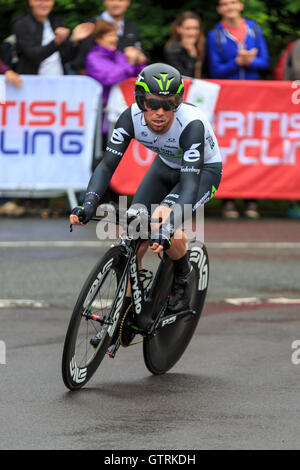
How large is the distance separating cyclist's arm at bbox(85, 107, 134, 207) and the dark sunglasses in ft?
0.77

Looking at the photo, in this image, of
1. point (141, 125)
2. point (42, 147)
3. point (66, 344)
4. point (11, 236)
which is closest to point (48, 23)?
point (42, 147)

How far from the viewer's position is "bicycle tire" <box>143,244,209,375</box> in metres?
6.59

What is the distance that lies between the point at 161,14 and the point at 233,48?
10.5 ft

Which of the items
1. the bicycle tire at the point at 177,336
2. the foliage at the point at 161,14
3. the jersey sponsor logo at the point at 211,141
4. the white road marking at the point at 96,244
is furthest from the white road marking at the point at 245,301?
the foliage at the point at 161,14

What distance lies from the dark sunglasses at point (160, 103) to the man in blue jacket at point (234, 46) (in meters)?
7.90

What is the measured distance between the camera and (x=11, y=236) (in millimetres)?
12312

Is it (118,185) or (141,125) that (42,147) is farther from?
(141,125)

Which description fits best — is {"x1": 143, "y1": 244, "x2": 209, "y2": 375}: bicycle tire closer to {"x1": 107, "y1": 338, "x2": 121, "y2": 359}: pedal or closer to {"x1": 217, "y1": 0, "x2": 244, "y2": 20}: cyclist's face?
{"x1": 107, "y1": 338, "x2": 121, "y2": 359}: pedal

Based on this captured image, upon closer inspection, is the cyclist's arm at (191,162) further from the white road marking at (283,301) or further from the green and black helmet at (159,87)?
the white road marking at (283,301)

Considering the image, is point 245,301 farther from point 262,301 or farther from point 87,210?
point 87,210

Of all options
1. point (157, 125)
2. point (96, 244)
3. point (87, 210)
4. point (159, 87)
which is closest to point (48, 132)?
point (96, 244)

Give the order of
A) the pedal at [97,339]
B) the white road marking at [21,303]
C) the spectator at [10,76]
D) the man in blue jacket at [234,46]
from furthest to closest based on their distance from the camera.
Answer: the man in blue jacket at [234,46], the spectator at [10,76], the white road marking at [21,303], the pedal at [97,339]

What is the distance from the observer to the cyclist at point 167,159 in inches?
241

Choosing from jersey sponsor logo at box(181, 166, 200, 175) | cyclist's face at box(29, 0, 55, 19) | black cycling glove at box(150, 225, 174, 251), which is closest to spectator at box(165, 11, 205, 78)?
cyclist's face at box(29, 0, 55, 19)
